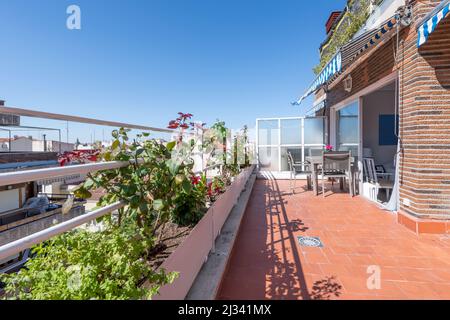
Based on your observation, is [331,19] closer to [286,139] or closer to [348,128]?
[286,139]

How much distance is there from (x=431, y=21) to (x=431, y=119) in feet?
3.92

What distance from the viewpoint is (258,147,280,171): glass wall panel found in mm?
8398

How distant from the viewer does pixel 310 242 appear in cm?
306

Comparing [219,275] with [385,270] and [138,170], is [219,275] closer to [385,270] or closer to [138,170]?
[138,170]

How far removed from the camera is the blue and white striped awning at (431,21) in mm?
2532

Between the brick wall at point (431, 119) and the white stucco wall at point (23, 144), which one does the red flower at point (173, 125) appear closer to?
the brick wall at point (431, 119)

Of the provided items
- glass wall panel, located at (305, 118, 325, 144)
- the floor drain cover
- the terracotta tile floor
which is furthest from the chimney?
the floor drain cover

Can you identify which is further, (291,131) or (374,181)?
(291,131)

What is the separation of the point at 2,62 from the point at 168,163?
2258 mm

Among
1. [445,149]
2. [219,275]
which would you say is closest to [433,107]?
[445,149]

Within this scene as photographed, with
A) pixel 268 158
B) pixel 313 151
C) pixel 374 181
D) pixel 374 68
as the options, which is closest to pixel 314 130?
pixel 313 151

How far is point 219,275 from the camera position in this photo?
1.95 m

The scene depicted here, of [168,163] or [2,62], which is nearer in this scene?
[168,163]
